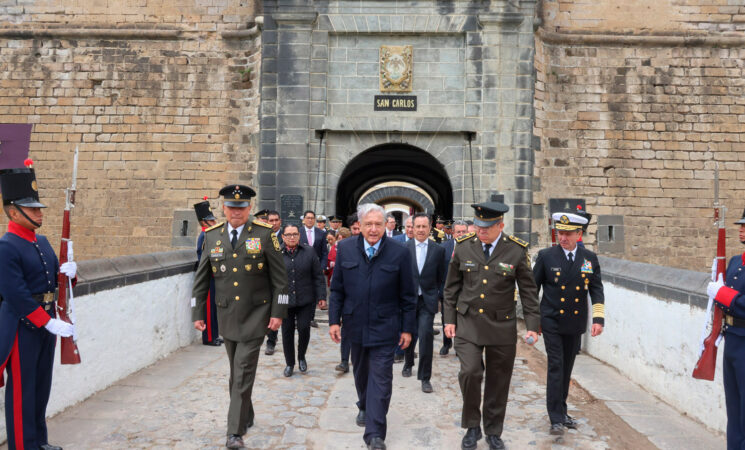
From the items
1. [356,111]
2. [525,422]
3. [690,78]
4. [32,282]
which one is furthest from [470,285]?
[690,78]

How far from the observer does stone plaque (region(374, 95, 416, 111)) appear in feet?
37.4

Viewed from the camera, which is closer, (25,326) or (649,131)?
(25,326)

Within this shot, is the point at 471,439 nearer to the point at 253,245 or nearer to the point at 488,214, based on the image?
the point at 488,214

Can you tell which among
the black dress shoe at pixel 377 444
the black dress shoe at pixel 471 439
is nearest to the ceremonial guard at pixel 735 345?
the black dress shoe at pixel 471 439

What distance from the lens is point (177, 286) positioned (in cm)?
712

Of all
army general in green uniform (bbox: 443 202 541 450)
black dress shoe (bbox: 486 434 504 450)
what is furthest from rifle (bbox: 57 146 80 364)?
black dress shoe (bbox: 486 434 504 450)

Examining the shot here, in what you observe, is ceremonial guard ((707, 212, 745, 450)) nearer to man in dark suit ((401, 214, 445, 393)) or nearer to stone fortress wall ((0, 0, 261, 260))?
man in dark suit ((401, 214, 445, 393))

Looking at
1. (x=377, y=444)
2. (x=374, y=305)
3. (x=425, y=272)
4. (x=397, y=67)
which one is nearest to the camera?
(x=377, y=444)

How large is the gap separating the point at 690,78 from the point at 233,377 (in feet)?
40.3

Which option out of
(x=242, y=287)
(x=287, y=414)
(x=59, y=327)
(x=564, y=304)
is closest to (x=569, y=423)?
(x=564, y=304)

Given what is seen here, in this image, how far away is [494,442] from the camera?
13.3ft

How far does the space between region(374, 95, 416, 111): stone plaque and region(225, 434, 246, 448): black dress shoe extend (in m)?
8.55

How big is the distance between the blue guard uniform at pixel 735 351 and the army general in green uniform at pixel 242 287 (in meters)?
2.98

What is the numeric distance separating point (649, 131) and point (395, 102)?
5.72 m
